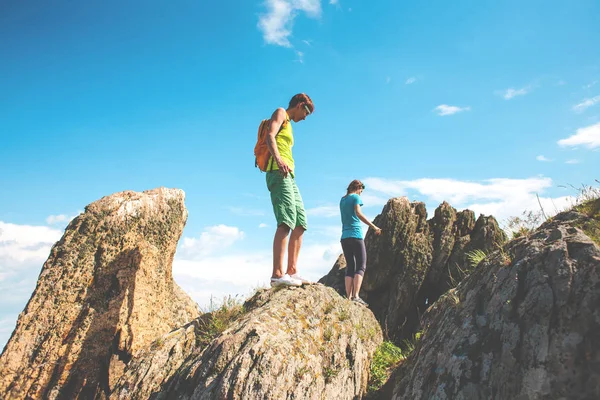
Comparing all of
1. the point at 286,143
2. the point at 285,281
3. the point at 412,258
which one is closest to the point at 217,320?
the point at 285,281

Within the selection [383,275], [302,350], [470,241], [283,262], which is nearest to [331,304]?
[283,262]

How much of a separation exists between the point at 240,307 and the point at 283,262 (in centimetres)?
134

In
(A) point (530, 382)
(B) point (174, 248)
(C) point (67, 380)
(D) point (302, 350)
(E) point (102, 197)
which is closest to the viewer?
(A) point (530, 382)

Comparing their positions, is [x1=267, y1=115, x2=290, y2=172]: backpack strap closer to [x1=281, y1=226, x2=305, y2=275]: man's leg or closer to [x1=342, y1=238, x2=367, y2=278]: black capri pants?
[x1=281, y1=226, x2=305, y2=275]: man's leg

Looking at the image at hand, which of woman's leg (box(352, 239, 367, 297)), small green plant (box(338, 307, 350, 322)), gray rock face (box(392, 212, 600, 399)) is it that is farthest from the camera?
woman's leg (box(352, 239, 367, 297))

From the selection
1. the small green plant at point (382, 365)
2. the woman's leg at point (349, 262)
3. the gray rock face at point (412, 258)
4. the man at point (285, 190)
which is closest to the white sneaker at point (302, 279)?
the man at point (285, 190)

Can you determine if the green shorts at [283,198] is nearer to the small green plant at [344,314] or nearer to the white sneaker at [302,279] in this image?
the white sneaker at [302,279]

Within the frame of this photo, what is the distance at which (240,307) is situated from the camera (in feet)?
29.1

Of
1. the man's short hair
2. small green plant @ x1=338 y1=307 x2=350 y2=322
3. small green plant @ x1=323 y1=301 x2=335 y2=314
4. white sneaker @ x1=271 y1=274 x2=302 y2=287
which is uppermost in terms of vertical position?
the man's short hair

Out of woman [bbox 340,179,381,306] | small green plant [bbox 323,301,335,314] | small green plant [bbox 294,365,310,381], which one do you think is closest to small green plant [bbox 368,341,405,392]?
small green plant [bbox 323,301,335,314]

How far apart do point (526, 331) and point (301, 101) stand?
19.7ft

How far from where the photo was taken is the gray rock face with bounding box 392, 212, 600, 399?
3.91 metres

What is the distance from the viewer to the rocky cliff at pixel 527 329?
392 cm

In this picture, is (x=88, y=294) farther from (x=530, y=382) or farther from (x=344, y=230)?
(x=530, y=382)
